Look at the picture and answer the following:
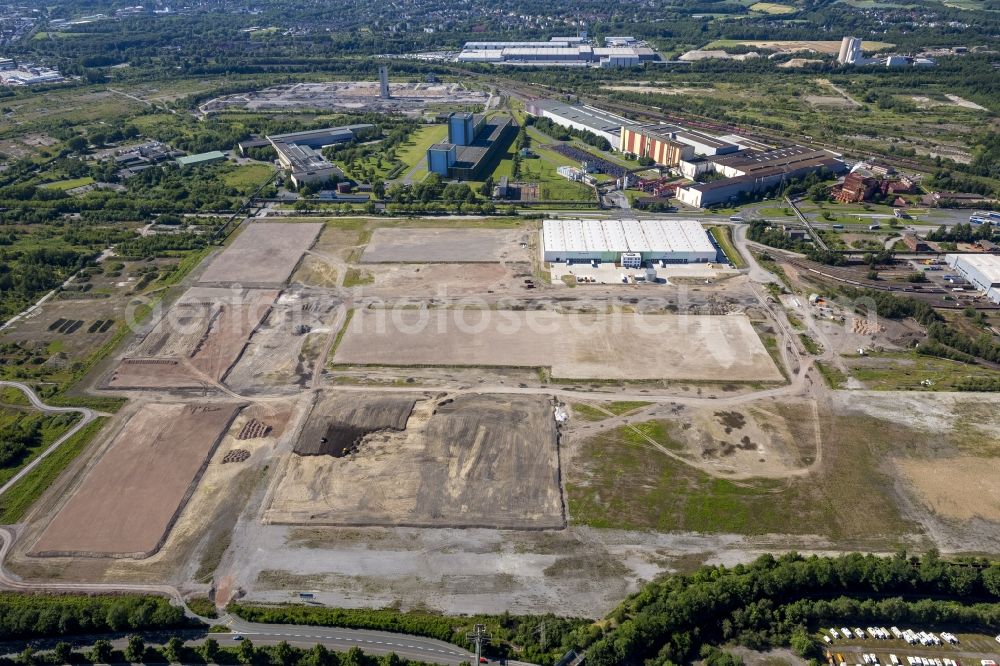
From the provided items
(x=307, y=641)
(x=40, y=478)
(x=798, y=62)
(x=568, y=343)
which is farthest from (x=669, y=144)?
(x=798, y=62)

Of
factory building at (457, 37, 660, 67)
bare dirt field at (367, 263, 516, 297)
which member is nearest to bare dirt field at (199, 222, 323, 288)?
bare dirt field at (367, 263, 516, 297)

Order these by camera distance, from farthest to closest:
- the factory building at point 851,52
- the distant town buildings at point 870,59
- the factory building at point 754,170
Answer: the factory building at point 851,52 → the distant town buildings at point 870,59 → the factory building at point 754,170

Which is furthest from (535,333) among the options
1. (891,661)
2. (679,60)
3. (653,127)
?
(679,60)

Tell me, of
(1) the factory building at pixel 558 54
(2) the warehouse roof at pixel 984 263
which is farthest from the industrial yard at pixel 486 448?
(1) the factory building at pixel 558 54

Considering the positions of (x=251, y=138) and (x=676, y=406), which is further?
(x=251, y=138)

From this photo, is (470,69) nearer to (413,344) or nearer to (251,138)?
(251,138)

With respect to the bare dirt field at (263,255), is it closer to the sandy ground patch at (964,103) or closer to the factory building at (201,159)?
the factory building at (201,159)
